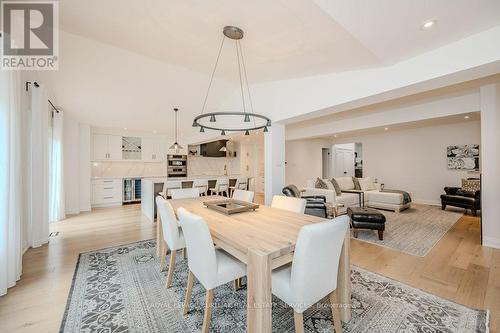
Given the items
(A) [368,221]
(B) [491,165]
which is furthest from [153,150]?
(B) [491,165]

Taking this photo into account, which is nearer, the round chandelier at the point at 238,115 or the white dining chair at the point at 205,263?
the white dining chair at the point at 205,263

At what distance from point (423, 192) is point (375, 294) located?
6.30 m

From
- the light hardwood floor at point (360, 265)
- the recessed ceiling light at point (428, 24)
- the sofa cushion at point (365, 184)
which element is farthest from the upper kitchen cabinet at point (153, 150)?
the recessed ceiling light at point (428, 24)

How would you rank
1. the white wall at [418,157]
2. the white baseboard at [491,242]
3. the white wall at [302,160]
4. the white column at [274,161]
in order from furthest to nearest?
the white wall at [302,160] → the white wall at [418,157] → the white column at [274,161] → the white baseboard at [491,242]

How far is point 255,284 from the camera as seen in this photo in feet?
4.10

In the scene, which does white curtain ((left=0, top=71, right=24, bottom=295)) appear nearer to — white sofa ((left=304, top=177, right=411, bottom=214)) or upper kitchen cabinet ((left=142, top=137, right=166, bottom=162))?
upper kitchen cabinet ((left=142, top=137, right=166, bottom=162))

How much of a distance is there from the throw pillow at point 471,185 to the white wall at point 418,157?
678 millimetres

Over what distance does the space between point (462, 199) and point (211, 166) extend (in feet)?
25.7

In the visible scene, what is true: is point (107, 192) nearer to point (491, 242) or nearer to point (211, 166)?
point (211, 166)

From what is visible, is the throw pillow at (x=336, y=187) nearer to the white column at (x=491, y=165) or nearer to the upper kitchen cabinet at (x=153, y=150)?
the white column at (x=491, y=165)

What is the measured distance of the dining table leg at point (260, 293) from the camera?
48.1 inches

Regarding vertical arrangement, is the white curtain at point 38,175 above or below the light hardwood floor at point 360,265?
above

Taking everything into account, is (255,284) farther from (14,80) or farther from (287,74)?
(287,74)

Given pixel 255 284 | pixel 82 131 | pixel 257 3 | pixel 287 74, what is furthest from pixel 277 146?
pixel 82 131
